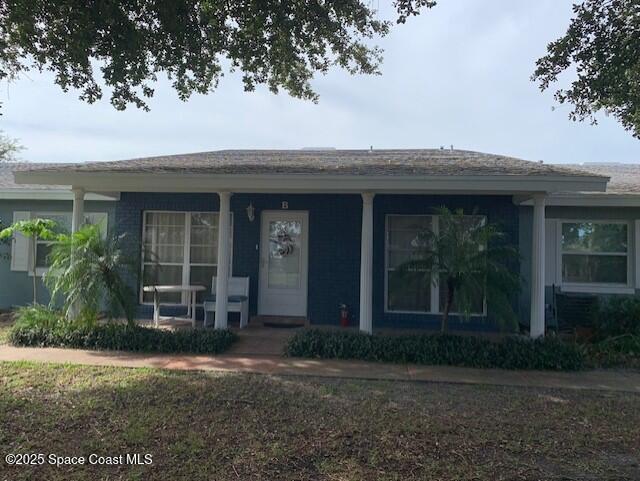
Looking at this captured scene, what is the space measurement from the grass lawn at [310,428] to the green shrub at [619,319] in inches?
126

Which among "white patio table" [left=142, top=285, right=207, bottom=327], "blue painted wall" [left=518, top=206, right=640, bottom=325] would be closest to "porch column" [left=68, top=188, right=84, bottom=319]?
"white patio table" [left=142, top=285, right=207, bottom=327]

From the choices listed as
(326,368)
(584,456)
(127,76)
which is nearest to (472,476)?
(584,456)

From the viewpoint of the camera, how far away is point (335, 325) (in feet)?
32.2

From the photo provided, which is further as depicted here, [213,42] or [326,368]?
[213,42]

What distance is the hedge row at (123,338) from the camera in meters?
7.62

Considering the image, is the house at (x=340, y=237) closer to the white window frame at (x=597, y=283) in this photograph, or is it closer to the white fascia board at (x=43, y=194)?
the white window frame at (x=597, y=283)

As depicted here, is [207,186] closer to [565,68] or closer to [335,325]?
[335,325]

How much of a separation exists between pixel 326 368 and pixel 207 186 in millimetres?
3621

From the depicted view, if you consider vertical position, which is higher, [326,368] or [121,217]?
[121,217]

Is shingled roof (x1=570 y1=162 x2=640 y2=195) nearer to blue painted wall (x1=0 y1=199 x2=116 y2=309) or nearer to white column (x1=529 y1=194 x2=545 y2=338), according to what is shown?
white column (x1=529 y1=194 x2=545 y2=338)

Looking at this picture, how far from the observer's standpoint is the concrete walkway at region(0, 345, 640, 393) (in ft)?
20.8

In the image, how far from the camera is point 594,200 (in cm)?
958

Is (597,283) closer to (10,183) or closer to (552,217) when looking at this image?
(552,217)

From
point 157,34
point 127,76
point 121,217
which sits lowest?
point 121,217
